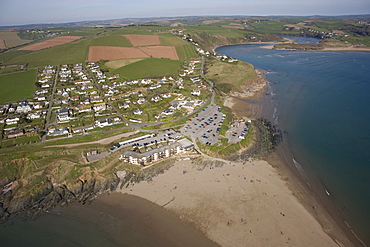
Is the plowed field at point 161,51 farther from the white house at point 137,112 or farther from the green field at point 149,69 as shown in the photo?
the white house at point 137,112

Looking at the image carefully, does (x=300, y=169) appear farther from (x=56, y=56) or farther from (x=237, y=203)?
(x=56, y=56)

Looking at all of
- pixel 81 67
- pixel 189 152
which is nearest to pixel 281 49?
pixel 81 67

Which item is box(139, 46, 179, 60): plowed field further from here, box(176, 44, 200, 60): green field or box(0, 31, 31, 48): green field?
box(0, 31, 31, 48): green field

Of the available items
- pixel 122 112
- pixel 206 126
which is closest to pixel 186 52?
pixel 122 112

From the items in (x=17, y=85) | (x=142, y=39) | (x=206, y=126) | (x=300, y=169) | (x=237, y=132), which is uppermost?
(x=142, y=39)

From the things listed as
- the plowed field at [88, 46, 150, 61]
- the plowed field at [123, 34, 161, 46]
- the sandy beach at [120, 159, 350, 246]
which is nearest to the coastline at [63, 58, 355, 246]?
the sandy beach at [120, 159, 350, 246]

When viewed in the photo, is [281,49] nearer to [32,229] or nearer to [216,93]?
[216,93]
